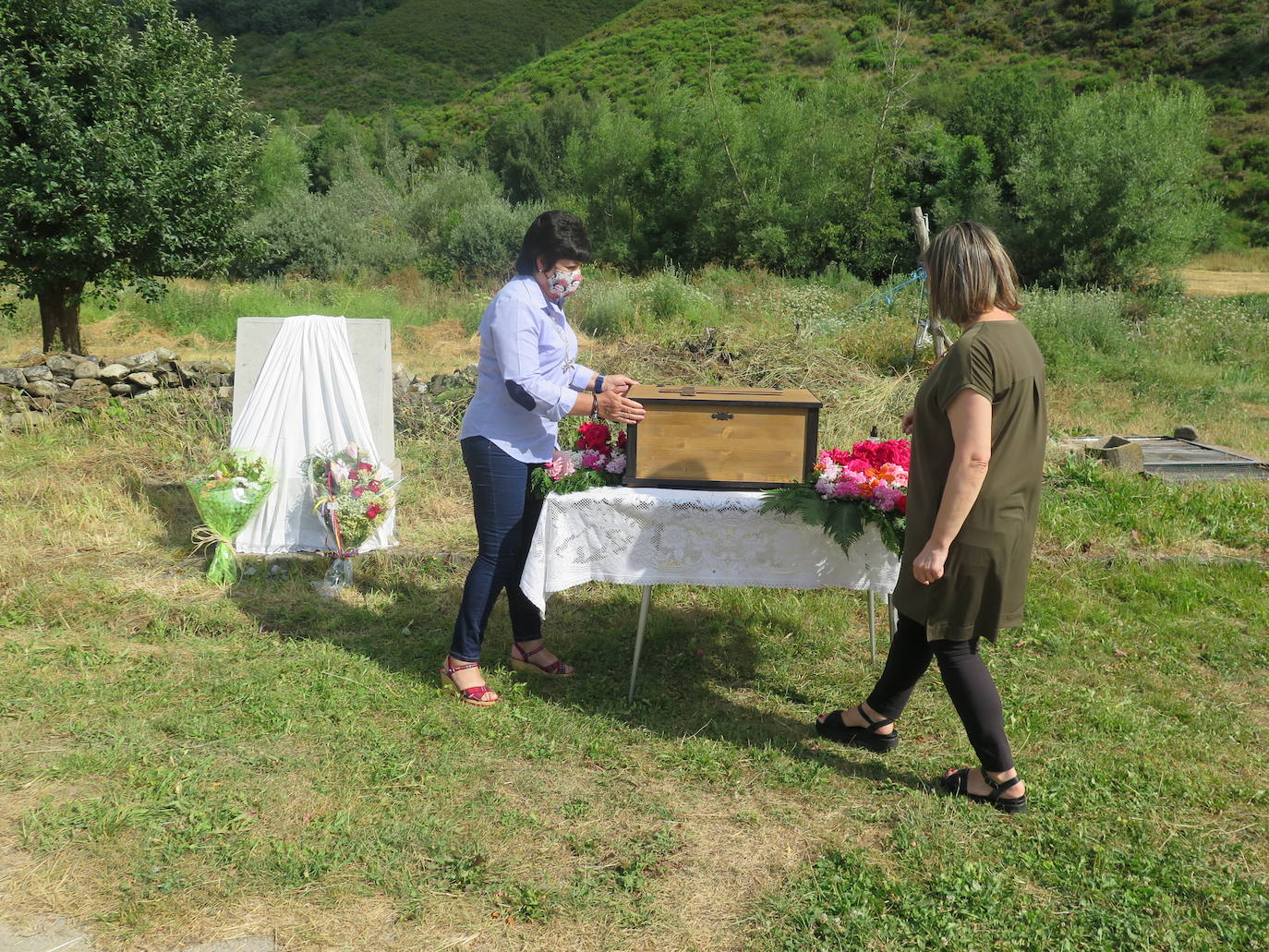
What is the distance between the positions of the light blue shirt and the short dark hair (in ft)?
0.25

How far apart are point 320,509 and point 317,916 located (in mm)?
2937

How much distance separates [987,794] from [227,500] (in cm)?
417

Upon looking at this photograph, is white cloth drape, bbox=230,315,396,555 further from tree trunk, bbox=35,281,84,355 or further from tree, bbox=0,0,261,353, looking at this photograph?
tree trunk, bbox=35,281,84,355

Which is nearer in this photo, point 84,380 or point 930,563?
point 930,563

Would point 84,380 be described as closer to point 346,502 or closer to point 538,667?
point 346,502

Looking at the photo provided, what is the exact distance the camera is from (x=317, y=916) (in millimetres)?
2643

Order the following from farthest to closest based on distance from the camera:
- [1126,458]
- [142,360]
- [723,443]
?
[142,360], [1126,458], [723,443]

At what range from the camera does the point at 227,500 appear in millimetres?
5277

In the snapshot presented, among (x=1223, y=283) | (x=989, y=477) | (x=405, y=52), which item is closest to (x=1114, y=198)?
(x=1223, y=283)

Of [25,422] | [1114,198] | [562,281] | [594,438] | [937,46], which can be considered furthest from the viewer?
[937,46]

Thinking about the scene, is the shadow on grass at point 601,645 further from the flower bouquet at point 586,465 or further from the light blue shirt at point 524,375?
the light blue shirt at point 524,375

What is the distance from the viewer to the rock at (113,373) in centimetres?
833

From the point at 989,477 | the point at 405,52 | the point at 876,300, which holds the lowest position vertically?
the point at 989,477

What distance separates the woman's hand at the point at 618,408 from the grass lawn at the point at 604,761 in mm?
1249
